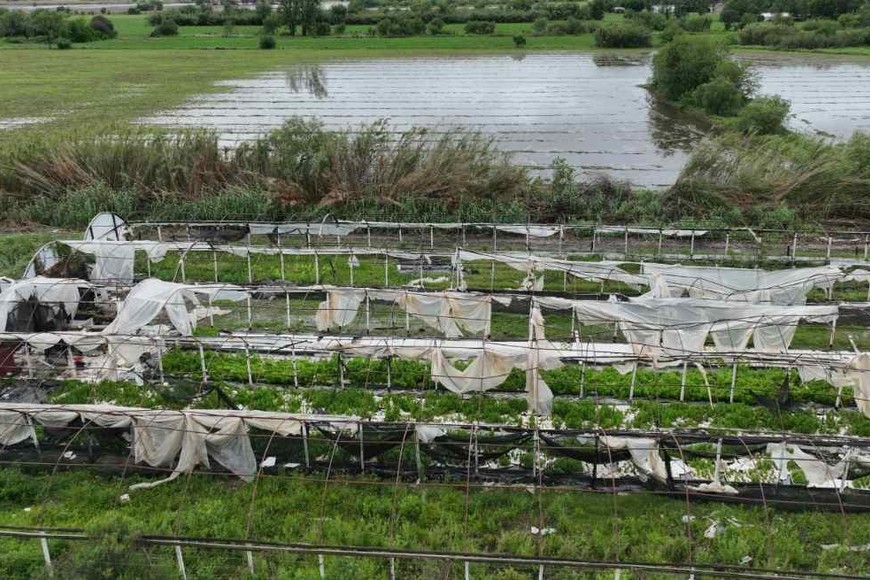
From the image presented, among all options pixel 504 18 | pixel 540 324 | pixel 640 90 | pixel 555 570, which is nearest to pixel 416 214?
pixel 540 324

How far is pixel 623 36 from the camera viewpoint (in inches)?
2766

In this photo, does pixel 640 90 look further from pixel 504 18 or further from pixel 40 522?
pixel 40 522

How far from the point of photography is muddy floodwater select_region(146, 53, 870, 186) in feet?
129

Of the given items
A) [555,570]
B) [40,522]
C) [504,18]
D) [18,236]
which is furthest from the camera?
[504,18]

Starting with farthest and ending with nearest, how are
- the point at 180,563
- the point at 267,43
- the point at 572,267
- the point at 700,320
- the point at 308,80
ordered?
1. the point at 267,43
2. the point at 308,80
3. the point at 572,267
4. the point at 700,320
5. the point at 180,563

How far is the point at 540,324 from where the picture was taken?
52.6 feet

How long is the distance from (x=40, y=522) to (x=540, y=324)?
9768mm

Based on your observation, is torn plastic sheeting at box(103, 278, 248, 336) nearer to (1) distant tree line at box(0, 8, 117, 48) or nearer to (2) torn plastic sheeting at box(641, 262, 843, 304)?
(2) torn plastic sheeting at box(641, 262, 843, 304)

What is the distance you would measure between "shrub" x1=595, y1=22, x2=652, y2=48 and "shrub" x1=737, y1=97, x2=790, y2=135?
115ft

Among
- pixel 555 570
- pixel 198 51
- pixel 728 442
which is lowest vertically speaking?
pixel 555 570

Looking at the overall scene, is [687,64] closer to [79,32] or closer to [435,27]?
[435,27]

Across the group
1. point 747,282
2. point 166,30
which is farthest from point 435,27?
point 747,282

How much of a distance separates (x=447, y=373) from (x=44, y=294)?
1009cm

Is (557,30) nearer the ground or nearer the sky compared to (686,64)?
nearer the sky
